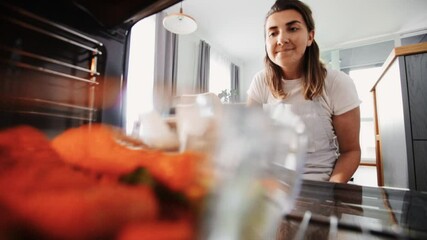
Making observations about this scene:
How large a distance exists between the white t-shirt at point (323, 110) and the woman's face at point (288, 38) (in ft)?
0.30

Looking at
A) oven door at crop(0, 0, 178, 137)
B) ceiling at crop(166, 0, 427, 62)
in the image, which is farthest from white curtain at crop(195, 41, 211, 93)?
oven door at crop(0, 0, 178, 137)

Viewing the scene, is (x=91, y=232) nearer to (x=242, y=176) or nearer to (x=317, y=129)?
(x=242, y=176)

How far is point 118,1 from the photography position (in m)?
0.28

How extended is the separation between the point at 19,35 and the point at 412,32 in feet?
16.5

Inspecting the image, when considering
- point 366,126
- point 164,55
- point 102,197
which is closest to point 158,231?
point 102,197

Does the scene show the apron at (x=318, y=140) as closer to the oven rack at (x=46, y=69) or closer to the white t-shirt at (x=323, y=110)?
the white t-shirt at (x=323, y=110)

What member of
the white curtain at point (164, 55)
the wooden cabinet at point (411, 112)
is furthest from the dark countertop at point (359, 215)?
the white curtain at point (164, 55)

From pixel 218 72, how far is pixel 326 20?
181 centimetres

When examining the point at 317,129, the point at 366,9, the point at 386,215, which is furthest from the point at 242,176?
the point at 366,9

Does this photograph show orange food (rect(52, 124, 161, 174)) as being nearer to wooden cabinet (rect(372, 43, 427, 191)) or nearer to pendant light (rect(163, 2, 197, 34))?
wooden cabinet (rect(372, 43, 427, 191))

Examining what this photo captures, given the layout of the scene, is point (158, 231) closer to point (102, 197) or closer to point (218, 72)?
point (102, 197)

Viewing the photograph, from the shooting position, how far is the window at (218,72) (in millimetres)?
3953

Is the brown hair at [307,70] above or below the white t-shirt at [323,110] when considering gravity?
above

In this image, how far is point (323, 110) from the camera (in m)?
0.75
